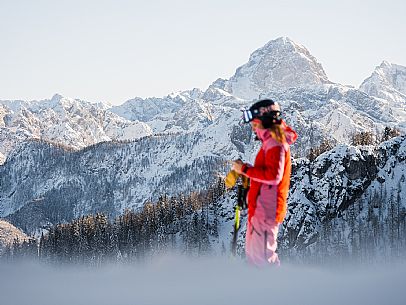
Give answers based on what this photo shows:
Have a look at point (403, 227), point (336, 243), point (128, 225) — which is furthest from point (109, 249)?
point (403, 227)

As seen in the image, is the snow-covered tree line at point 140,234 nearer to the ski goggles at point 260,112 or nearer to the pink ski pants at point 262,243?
the pink ski pants at point 262,243

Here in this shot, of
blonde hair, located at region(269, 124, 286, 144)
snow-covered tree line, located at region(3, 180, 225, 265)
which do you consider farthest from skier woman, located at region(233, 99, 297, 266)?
snow-covered tree line, located at region(3, 180, 225, 265)

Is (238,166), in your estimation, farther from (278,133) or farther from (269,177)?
(278,133)

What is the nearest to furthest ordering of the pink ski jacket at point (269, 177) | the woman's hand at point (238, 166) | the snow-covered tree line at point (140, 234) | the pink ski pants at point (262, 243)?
the pink ski jacket at point (269, 177) → the woman's hand at point (238, 166) → the pink ski pants at point (262, 243) → the snow-covered tree line at point (140, 234)

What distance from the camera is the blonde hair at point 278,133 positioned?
26.8 feet

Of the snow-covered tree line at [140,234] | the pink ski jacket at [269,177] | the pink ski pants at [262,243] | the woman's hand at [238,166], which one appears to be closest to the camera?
the pink ski jacket at [269,177]

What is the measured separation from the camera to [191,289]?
6.69 m

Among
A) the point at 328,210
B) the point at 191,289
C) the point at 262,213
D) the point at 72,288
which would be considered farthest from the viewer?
the point at 328,210

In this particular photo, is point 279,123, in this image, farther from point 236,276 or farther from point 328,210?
point 328,210

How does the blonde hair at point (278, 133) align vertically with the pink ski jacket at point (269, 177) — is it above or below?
above

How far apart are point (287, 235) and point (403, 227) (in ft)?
69.1

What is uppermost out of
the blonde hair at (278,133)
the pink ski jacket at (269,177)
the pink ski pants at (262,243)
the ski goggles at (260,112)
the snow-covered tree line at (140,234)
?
the ski goggles at (260,112)

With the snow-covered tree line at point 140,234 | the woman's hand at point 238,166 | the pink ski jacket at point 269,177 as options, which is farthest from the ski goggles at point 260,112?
the snow-covered tree line at point 140,234

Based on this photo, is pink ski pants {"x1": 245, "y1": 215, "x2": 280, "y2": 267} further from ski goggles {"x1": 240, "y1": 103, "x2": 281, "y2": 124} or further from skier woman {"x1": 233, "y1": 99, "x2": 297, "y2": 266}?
ski goggles {"x1": 240, "y1": 103, "x2": 281, "y2": 124}
